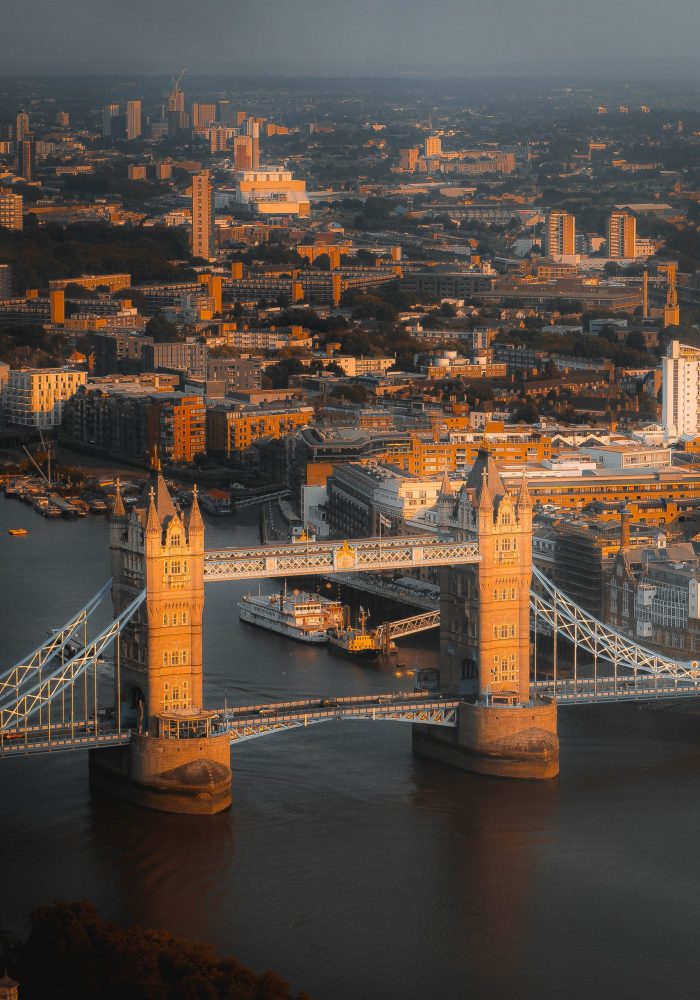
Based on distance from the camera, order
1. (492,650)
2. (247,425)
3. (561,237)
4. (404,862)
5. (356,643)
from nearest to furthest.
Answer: (404,862) < (492,650) < (356,643) < (247,425) < (561,237)

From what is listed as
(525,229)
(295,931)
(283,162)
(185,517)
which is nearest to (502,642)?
(185,517)

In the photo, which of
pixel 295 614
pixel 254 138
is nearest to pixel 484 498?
pixel 295 614

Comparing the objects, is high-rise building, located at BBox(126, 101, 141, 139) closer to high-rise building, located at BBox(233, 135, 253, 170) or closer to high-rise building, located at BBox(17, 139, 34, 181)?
high-rise building, located at BBox(233, 135, 253, 170)

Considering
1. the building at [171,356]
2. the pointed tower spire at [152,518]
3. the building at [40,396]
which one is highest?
the building at [171,356]

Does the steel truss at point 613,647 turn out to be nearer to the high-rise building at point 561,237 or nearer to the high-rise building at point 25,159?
the high-rise building at point 561,237

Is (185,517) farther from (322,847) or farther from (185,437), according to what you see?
(185,437)

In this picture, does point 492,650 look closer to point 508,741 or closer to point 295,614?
point 508,741

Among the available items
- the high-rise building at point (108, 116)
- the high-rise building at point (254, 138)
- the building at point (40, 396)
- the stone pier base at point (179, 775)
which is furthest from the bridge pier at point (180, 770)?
the high-rise building at point (108, 116)
